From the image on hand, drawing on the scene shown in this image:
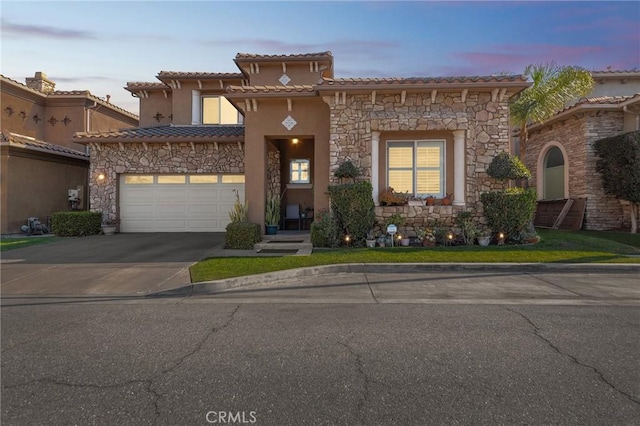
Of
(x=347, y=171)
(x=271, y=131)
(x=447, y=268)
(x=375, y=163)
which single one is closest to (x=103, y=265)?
(x=271, y=131)

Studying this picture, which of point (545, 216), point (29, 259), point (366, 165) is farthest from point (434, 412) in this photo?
point (545, 216)

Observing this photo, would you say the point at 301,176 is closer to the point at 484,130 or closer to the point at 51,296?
the point at 484,130

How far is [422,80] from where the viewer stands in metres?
10.3

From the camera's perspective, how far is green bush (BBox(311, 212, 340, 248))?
407 inches

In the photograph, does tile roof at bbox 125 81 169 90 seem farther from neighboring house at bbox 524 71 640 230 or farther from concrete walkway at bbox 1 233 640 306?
neighboring house at bbox 524 71 640 230

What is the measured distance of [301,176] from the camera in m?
14.4

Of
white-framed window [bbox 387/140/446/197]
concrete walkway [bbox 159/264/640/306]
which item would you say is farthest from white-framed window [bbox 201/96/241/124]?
concrete walkway [bbox 159/264/640/306]

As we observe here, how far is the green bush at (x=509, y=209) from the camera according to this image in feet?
33.6

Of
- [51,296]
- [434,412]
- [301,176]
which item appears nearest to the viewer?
[434,412]

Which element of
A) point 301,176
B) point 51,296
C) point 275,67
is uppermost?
point 275,67

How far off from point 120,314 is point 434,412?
4.44 meters

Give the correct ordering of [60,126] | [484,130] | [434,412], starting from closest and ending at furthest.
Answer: [434,412]
[484,130]
[60,126]

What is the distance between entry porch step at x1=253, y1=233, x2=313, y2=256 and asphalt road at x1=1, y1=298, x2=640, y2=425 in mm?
4672

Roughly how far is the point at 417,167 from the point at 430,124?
4.59 ft
